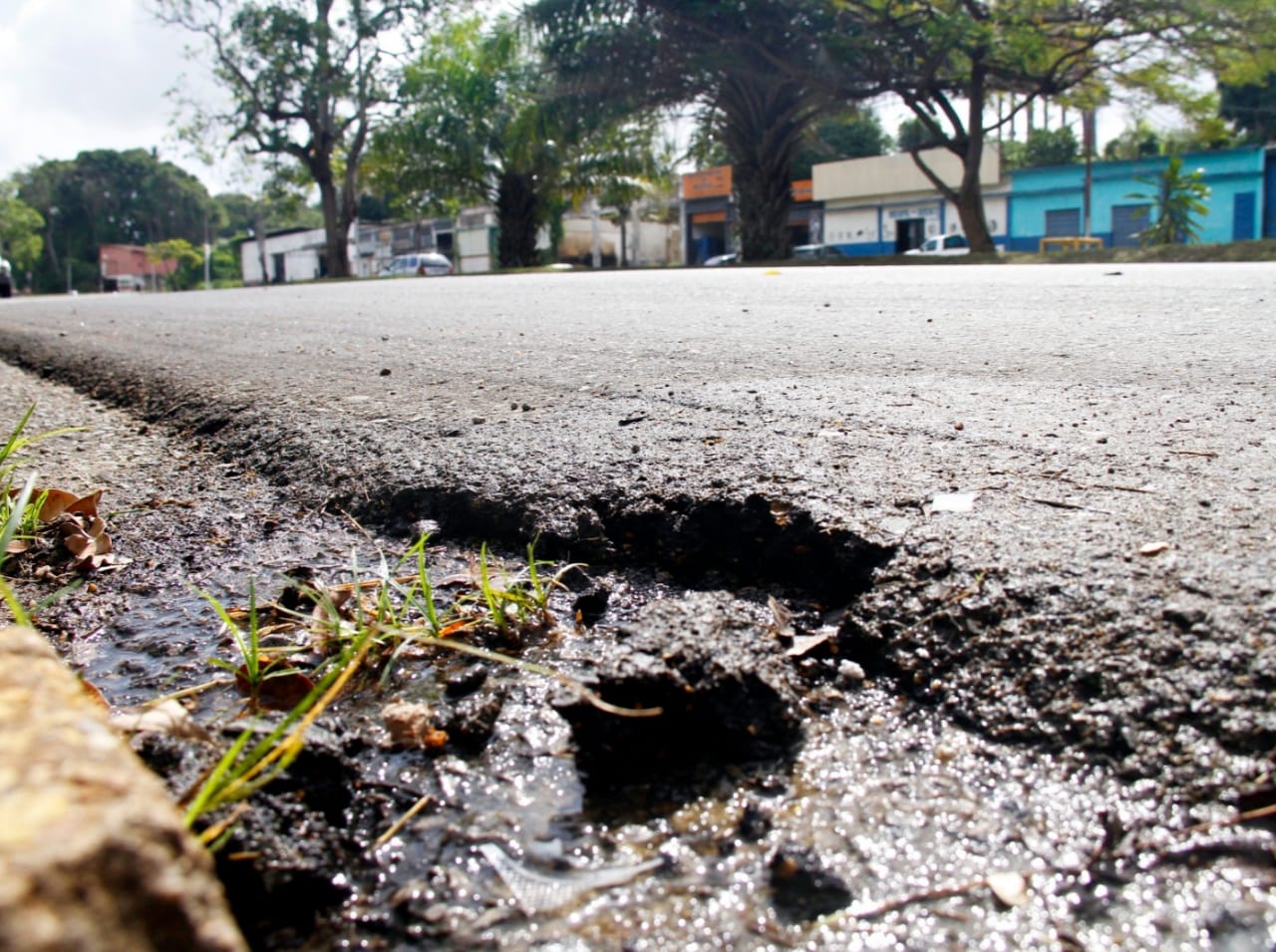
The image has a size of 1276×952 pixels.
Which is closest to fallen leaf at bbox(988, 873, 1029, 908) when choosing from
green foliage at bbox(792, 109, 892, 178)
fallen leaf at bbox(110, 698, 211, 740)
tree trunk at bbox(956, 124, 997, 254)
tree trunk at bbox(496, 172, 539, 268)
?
fallen leaf at bbox(110, 698, 211, 740)

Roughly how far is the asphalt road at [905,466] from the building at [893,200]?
122 ft

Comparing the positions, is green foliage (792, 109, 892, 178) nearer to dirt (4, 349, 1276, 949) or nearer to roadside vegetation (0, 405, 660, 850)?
roadside vegetation (0, 405, 660, 850)

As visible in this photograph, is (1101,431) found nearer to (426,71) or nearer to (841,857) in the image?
(841,857)

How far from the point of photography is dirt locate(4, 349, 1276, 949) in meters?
0.91

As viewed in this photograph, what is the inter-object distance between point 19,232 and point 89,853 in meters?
86.5

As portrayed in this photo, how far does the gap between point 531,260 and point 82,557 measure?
1231 inches

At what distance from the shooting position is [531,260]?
3234 cm

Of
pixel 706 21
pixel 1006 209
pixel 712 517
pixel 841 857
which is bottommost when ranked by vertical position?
pixel 841 857

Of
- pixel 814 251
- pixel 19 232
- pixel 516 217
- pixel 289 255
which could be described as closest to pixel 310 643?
pixel 516 217

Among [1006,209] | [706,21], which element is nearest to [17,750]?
[706,21]

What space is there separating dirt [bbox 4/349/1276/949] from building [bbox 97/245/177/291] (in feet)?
279

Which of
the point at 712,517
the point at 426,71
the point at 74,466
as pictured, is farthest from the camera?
the point at 426,71

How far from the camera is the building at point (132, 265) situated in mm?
81000

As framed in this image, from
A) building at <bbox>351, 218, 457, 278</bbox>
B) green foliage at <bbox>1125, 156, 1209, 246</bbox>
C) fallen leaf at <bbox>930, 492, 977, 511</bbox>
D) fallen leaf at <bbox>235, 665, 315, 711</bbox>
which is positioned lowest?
fallen leaf at <bbox>235, 665, 315, 711</bbox>
